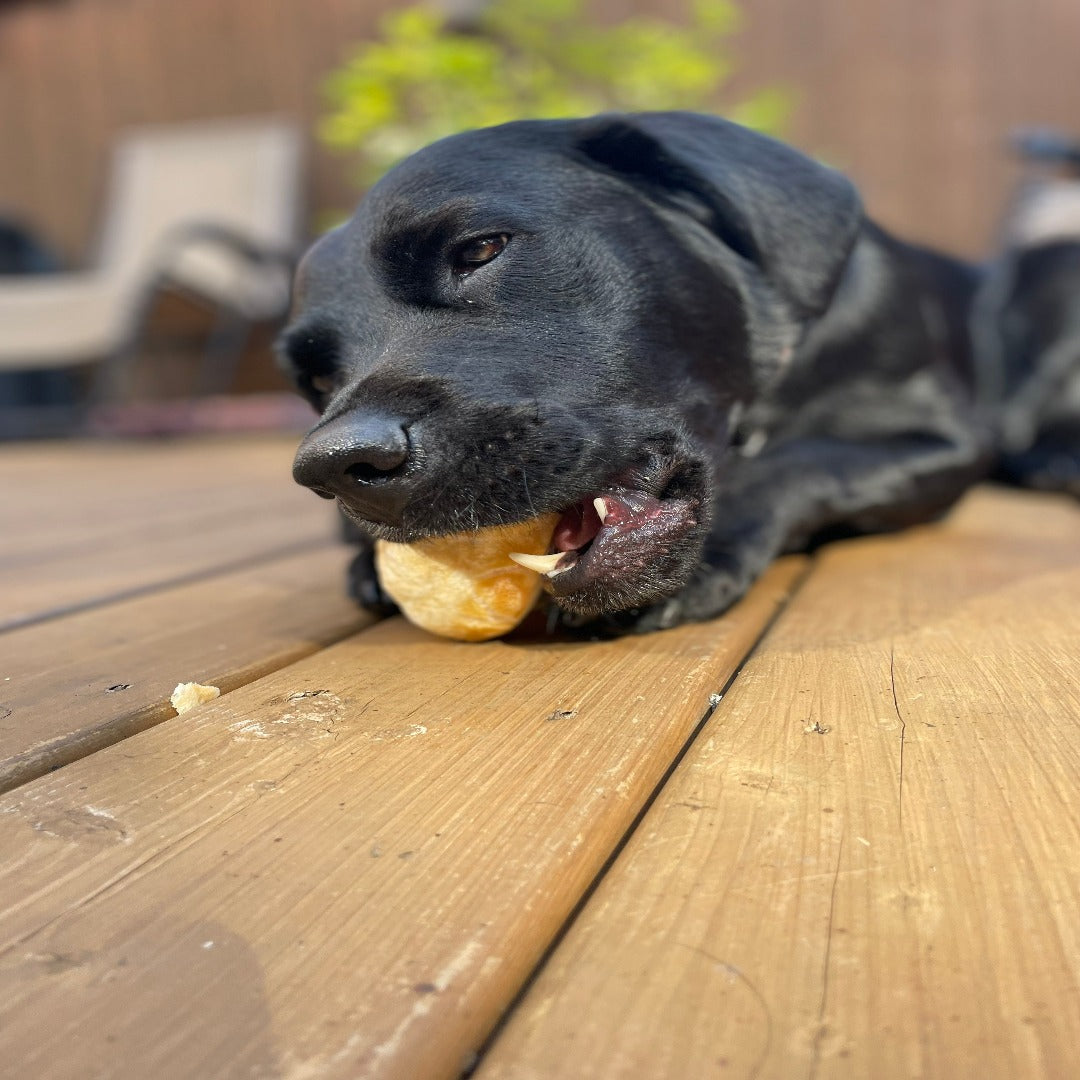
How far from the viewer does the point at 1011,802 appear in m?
0.78

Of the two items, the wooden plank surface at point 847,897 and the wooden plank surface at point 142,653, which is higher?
the wooden plank surface at point 847,897

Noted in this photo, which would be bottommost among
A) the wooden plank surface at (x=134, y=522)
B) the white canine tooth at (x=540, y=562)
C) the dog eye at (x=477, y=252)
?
the wooden plank surface at (x=134, y=522)

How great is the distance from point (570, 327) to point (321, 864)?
818 mm

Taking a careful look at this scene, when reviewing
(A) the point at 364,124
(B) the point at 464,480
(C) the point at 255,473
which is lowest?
(C) the point at 255,473

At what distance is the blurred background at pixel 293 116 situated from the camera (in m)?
4.87

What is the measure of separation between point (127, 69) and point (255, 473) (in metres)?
4.58

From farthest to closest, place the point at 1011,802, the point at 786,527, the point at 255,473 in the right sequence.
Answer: the point at 255,473 < the point at 786,527 < the point at 1011,802

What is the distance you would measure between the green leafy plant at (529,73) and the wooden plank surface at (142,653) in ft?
9.91

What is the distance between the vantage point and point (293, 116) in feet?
21.9

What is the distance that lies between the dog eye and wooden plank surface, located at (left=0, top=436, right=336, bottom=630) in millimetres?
747

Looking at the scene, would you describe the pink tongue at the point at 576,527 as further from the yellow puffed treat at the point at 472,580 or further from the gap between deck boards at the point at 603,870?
the gap between deck boards at the point at 603,870

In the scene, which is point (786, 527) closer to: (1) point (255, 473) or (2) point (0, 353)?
(1) point (255, 473)

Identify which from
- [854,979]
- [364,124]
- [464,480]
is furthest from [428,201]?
[364,124]

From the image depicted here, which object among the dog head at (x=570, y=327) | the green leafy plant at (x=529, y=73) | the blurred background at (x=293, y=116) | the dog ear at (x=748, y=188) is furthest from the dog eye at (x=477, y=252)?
the blurred background at (x=293, y=116)
